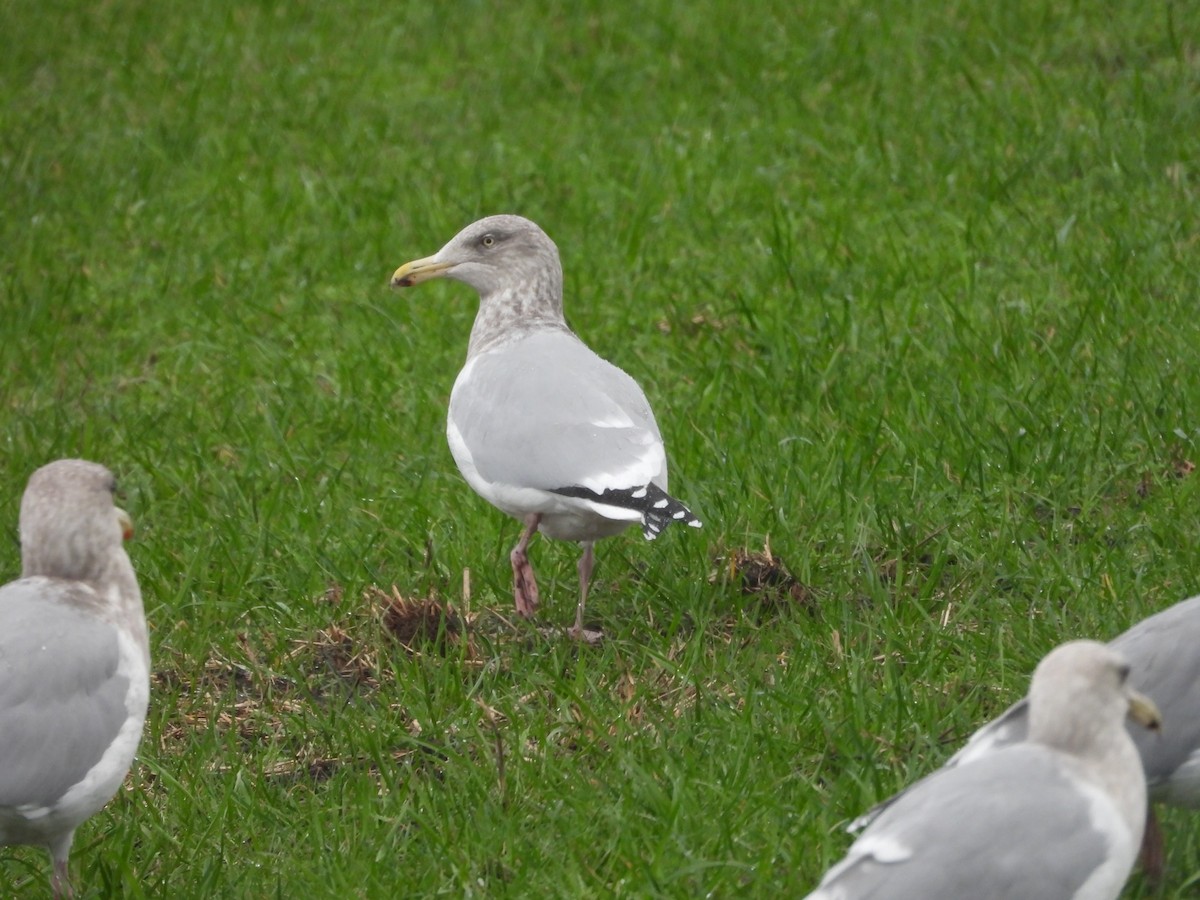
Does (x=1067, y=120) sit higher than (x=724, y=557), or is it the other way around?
(x=1067, y=120)

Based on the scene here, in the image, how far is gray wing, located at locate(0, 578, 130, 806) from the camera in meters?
3.48

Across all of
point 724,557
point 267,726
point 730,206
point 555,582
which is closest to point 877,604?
point 724,557

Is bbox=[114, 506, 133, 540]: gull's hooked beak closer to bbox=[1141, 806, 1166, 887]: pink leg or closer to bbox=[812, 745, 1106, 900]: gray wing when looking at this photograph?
bbox=[812, 745, 1106, 900]: gray wing

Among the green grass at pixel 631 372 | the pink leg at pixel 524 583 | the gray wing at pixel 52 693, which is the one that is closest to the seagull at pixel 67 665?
the gray wing at pixel 52 693

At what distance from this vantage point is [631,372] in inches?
259

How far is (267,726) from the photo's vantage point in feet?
15.2

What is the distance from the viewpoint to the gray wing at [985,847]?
2885 mm

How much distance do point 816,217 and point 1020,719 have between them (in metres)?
4.59

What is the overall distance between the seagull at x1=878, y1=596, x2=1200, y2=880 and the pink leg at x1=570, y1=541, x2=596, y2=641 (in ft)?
5.37

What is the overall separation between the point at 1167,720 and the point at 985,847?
64 cm

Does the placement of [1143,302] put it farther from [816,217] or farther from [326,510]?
[326,510]

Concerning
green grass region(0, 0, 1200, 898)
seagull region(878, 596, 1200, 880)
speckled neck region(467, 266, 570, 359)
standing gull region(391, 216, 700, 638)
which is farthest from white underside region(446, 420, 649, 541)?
seagull region(878, 596, 1200, 880)

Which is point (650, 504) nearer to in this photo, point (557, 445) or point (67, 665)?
point (557, 445)

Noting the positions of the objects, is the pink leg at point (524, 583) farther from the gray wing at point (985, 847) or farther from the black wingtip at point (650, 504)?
the gray wing at point (985, 847)
